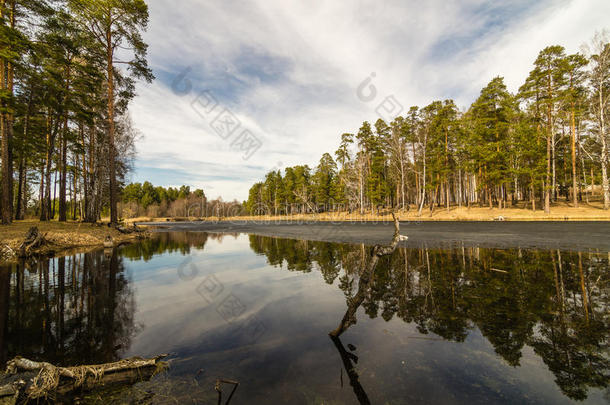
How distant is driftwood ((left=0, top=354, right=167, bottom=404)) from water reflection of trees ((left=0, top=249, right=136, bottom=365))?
1.04 meters

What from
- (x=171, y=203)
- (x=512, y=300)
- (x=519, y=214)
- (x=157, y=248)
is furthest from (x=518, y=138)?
(x=171, y=203)

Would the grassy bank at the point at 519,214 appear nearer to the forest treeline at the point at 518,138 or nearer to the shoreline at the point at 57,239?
the forest treeline at the point at 518,138

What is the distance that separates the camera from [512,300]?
645cm

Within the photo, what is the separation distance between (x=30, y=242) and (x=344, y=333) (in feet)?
62.9

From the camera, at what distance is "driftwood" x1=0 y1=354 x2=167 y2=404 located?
270cm

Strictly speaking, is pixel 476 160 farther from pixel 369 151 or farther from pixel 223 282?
pixel 223 282

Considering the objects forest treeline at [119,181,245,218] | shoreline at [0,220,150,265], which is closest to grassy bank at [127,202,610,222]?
shoreline at [0,220,150,265]

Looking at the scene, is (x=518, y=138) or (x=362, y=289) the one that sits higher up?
(x=518, y=138)

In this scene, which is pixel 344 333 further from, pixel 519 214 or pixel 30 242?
pixel 519 214

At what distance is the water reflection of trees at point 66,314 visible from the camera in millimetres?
4430

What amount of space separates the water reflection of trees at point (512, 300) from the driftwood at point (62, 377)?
510 cm

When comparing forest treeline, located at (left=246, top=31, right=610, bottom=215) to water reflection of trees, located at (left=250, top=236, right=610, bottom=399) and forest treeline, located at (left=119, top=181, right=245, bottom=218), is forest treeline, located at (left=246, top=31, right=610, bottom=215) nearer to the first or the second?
water reflection of trees, located at (left=250, top=236, right=610, bottom=399)

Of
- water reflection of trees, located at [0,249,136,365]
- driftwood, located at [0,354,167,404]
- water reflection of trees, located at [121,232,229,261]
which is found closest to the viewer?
driftwood, located at [0,354,167,404]

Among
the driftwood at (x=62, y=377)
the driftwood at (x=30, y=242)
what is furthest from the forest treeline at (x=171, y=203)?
the driftwood at (x=62, y=377)
